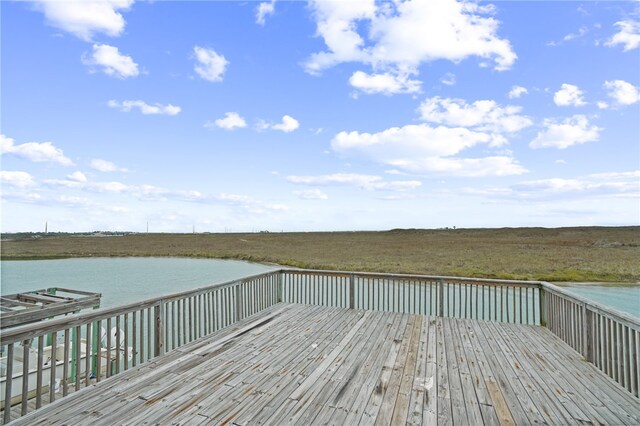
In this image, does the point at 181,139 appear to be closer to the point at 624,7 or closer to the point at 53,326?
the point at 53,326

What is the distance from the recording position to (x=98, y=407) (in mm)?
2605

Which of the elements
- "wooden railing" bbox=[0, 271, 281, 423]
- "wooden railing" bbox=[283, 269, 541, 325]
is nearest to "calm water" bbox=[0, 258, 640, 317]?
"wooden railing" bbox=[283, 269, 541, 325]

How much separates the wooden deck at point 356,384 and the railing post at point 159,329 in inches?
5.2

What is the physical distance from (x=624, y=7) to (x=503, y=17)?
259 centimetres

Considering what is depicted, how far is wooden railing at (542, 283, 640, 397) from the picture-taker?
2.98 meters

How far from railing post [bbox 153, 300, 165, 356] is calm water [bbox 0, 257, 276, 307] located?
11091mm

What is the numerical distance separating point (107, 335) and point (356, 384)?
2.56m

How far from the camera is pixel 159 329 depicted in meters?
3.74

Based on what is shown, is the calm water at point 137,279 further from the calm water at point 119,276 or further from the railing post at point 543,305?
the railing post at point 543,305

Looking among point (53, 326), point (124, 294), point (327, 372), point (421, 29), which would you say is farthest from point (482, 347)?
point (124, 294)

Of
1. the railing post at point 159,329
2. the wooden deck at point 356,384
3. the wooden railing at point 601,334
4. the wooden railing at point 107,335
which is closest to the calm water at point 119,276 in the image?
the wooden railing at point 107,335

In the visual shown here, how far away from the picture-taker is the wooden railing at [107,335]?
2416mm

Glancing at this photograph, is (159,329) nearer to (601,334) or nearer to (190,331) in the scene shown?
(190,331)

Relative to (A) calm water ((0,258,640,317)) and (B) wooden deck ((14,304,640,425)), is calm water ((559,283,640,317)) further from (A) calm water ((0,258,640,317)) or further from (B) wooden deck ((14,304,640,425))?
(B) wooden deck ((14,304,640,425))
